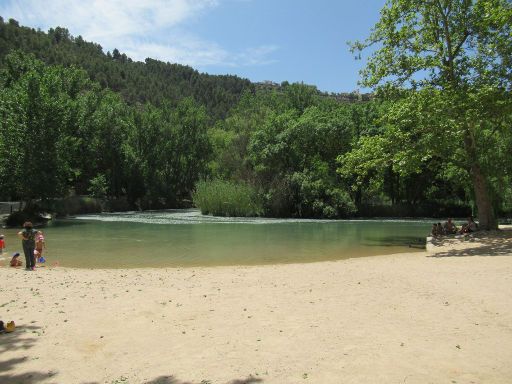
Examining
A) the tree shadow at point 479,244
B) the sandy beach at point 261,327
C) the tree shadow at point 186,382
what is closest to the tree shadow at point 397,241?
the tree shadow at point 479,244

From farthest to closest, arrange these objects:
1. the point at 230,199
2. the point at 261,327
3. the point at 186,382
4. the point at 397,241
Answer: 1. the point at 230,199
2. the point at 397,241
3. the point at 261,327
4. the point at 186,382

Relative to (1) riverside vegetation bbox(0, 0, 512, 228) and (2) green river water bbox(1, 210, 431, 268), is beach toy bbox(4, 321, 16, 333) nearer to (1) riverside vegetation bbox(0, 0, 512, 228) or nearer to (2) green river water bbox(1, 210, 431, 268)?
(2) green river water bbox(1, 210, 431, 268)

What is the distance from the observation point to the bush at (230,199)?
43.8 meters

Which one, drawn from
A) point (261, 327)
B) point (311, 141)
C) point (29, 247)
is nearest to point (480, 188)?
point (261, 327)

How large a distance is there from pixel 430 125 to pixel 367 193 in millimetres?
29805

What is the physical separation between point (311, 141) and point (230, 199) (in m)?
10.2

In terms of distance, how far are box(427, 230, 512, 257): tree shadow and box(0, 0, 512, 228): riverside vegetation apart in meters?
2.02

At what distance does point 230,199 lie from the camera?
44094mm

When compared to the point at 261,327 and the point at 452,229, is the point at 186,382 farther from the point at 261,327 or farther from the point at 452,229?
the point at 452,229

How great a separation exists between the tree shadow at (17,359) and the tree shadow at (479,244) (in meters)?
14.4

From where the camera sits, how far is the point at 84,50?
489 ft

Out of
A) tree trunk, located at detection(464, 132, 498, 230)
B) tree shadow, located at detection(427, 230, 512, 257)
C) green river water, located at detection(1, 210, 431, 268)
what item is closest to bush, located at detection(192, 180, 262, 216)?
green river water, located at detection(1, 210, 431, 268)

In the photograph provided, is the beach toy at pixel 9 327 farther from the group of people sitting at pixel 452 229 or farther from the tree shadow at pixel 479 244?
the group of people sitting at pixel 452 229

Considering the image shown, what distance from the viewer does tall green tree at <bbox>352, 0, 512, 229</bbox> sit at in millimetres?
18953
